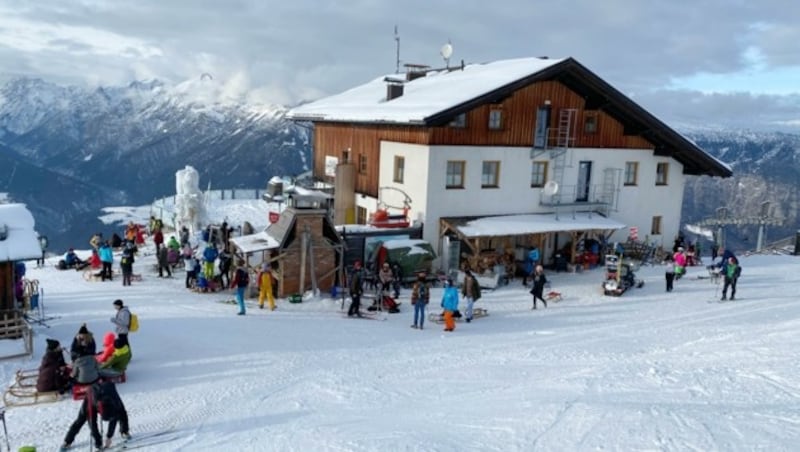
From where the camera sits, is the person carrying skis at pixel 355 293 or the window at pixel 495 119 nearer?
the person carrying skis at pixel 355 293

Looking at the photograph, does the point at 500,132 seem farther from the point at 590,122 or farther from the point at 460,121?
the point at 590,122

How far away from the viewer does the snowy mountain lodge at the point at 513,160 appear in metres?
23.3

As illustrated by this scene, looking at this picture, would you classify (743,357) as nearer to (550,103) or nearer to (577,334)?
(577,334)

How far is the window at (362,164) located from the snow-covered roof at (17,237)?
1428 cm

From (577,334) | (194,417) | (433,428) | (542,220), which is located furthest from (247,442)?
(542,220)

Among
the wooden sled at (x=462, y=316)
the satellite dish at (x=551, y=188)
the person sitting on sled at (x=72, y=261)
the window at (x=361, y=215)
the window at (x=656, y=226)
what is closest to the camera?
the wooden sled at (x=462, y=316)

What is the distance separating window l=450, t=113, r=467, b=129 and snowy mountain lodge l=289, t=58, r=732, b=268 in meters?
0.04

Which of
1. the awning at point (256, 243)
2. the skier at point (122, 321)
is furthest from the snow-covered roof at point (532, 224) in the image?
the skier at point (122, 321)

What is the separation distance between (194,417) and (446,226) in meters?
14.3

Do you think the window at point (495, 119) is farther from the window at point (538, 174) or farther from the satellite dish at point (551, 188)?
the satellite dish at point (551, 188)

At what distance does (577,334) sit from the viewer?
51.8 feet

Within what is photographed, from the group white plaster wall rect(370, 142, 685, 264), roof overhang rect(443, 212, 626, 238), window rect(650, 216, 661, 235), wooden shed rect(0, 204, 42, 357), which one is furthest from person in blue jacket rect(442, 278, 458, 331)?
window rect(650, 216, 661, 235)

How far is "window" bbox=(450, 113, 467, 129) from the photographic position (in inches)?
918

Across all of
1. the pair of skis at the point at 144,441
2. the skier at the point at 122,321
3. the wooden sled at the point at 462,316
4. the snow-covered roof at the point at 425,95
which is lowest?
the pair of skis at the point at 144,441
